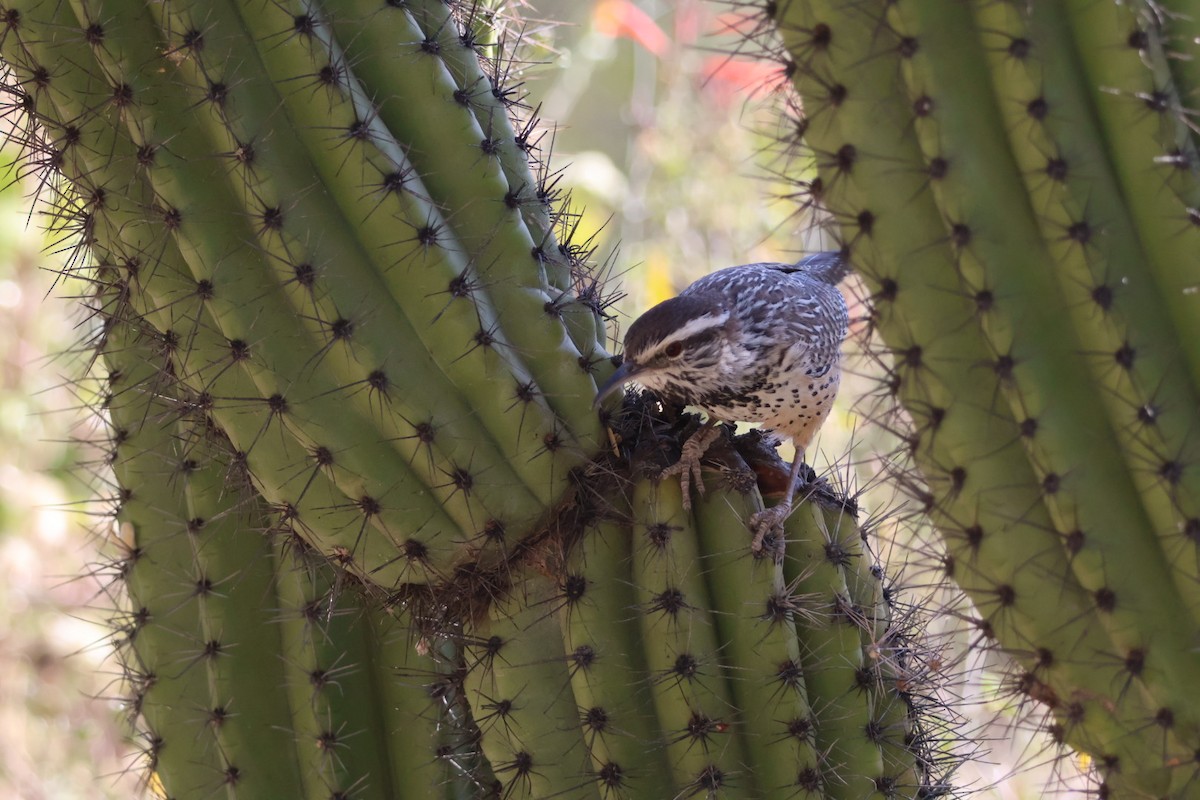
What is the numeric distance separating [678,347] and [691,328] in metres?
0.03

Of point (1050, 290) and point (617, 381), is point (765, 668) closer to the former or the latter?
point (617, 381)

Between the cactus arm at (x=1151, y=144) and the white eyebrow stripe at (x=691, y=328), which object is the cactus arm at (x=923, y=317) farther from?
the white eyebrow stripe at (x=691, y=328)

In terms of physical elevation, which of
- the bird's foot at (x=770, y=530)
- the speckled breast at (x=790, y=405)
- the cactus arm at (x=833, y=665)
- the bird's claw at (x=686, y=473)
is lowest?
the cactus arm at (x=833, y=665)

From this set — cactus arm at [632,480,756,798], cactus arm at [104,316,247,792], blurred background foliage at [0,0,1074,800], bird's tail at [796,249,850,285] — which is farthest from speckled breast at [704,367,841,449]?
blurred background foliage at [0,0,1074,800]

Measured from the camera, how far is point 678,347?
170 cm

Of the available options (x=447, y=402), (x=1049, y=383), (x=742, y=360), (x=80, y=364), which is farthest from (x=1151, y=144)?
(x=80, y=364)

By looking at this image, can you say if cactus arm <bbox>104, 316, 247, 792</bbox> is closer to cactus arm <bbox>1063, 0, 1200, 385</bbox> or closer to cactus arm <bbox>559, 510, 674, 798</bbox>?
cactus arm <bbox>559, 510, 674, 798</bbox>

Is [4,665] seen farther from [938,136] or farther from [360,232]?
[938,136]

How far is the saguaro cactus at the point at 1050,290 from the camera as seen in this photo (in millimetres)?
1242

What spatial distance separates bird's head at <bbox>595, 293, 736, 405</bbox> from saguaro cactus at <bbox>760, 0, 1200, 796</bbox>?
15.0 inches

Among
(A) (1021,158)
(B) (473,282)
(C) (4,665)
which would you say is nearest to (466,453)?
(B) (473,282)

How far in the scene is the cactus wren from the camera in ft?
5.50

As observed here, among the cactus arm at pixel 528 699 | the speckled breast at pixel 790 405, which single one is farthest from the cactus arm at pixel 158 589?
the speckled breast at pixel 790 405

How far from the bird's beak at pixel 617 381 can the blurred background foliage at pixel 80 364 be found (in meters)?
1.54
